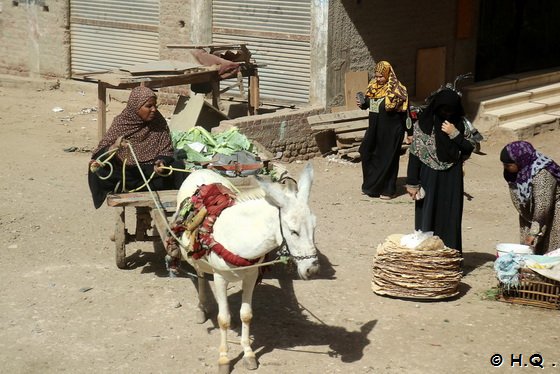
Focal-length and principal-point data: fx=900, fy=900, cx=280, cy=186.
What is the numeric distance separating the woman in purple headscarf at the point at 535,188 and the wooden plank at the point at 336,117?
17.2 ft

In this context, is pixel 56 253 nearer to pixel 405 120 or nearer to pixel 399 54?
pixel 405 120

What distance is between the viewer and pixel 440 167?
7.89 meters

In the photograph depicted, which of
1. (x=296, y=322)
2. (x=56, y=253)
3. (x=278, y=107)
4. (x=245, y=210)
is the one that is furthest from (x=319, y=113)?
(x=245, y=210)

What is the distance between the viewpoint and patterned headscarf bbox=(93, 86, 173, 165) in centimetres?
786

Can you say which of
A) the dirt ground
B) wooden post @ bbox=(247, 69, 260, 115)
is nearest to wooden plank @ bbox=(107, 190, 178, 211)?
the dirt ground

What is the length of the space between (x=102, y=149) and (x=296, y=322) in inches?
91.9

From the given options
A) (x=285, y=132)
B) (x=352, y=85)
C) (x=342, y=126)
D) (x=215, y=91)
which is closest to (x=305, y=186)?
(x=285, y=132)

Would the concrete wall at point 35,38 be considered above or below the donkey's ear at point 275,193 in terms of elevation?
above

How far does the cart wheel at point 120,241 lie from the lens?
25.9 feet

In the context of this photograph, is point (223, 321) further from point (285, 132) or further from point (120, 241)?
point (285, 132)

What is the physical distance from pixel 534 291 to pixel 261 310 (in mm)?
2255

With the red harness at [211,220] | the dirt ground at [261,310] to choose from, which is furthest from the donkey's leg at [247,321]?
the red harness at [211,220]

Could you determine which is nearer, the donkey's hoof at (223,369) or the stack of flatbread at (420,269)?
the donkey's hoof at (223,369)

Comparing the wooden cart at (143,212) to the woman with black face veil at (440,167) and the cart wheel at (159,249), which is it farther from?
the woman with black face veil at (440,167)
